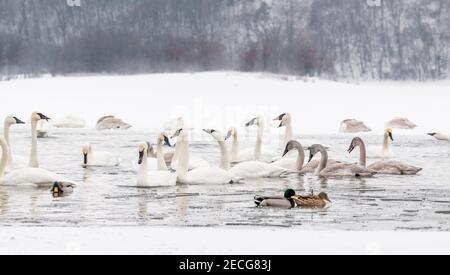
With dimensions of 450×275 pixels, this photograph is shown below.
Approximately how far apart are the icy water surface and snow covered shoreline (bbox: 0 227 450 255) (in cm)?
82

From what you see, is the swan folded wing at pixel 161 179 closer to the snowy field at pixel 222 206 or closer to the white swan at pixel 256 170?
the snowy field at pixel 222 206

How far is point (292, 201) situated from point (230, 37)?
131 ft

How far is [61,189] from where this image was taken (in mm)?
13555

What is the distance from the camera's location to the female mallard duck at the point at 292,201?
12195 mm

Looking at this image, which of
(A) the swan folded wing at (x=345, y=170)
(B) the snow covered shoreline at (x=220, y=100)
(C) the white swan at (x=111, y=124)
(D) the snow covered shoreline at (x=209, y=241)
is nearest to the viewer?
(D) the snow covered shoreline at (x=209, y=241)

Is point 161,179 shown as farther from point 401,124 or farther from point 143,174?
point 401,124

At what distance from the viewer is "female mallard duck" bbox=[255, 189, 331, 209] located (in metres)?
12.2

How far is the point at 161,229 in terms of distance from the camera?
10234 mm

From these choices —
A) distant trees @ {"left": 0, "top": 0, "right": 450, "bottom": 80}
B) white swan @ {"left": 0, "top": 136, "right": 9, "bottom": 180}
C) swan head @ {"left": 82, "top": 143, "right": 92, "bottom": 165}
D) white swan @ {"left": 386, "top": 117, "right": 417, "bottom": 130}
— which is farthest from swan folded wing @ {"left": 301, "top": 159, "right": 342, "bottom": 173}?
distant trees @ {"left": 0, "top": 0, "right": 450, "bottom": 80}

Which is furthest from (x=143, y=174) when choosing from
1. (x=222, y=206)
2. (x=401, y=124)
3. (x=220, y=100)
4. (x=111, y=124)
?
(x=220, y=100)

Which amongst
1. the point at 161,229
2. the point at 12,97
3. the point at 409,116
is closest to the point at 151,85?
the point at 12,97

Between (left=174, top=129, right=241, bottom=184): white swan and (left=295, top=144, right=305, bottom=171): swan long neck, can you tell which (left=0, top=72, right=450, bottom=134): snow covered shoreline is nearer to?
(left=295, top=144, right=305, bottom=171): swan long neck

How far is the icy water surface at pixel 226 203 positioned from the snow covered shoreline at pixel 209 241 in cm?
82

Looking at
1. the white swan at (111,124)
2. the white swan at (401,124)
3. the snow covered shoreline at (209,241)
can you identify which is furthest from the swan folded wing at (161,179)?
the white swan at (401,124)
